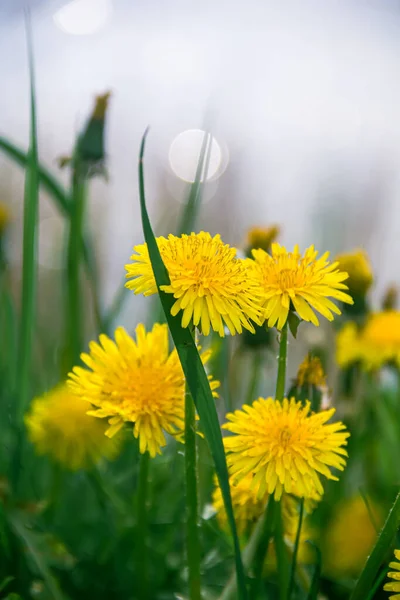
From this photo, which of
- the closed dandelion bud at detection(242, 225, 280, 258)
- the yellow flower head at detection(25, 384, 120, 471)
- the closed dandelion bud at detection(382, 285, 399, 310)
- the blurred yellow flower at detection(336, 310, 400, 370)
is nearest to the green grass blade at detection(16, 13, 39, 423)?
the yellow flower head at detection(25, 384, 120, 471)

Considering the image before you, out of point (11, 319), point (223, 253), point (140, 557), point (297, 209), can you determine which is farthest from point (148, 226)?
point (297, 209)

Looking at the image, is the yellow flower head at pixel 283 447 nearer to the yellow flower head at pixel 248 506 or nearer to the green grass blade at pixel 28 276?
the yellow flower head at pixel 248 506

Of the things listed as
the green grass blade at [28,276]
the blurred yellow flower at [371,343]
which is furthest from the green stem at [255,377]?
the green grass blade at [28,276]

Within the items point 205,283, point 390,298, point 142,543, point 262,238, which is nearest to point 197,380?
point 205,283

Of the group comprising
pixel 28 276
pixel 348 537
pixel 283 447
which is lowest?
pixel 348 537

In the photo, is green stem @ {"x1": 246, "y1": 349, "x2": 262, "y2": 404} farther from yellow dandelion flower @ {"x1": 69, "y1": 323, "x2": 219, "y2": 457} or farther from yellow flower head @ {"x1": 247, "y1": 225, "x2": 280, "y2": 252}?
yellow dandelion flower @ {"x1": 69, "y1": 323, "x2": 219, "y2": 457}

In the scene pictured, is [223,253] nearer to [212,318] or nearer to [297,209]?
[212,318]

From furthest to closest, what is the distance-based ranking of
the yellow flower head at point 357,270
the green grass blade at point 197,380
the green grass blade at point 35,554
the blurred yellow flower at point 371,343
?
the blurred yellow flower at point 371,343, the yellow flower head at point 357,270, the green grass blade at point 35,554, the green grass blade at point 197,380

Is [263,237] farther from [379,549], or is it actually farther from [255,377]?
[379,549]
